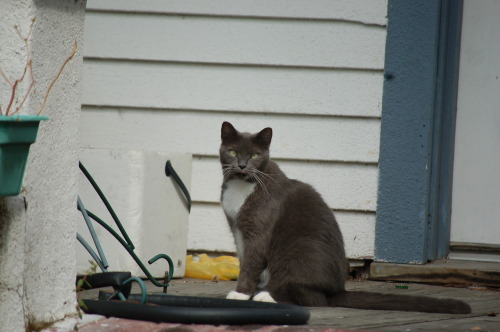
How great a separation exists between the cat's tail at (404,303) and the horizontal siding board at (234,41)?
6.31 ft

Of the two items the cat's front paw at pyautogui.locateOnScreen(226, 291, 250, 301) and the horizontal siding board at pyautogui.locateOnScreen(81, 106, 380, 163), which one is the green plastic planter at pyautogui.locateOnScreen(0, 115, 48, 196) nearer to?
the cat's front paw at pyautogui.locateOnScreen(226, 291, 250, 301)

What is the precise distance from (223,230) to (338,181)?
0.83 meters

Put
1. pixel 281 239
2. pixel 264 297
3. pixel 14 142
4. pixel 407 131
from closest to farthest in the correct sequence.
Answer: pixel 14 142, pixel 264 297, pixel 281 239, pixel 407 131

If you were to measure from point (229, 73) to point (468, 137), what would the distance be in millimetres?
1687

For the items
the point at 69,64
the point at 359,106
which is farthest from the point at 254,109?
the point at 69,64

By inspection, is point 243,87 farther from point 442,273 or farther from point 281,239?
point 442,273

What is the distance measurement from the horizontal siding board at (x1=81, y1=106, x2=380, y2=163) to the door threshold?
71 cm

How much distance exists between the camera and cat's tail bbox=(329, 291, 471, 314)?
138 inches

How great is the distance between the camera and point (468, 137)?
17.6 feet

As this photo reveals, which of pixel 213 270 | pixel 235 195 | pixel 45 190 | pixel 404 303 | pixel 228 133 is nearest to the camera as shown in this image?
pixel 45 190

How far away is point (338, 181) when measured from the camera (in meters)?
5.14

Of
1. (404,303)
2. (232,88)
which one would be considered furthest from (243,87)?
(404,303)

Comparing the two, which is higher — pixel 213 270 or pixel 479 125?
pixel 479 125

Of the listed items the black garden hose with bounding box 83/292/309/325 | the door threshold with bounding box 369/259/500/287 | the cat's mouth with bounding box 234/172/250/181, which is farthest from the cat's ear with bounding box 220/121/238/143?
the black garden hose with bounding box 83/292/309/325
